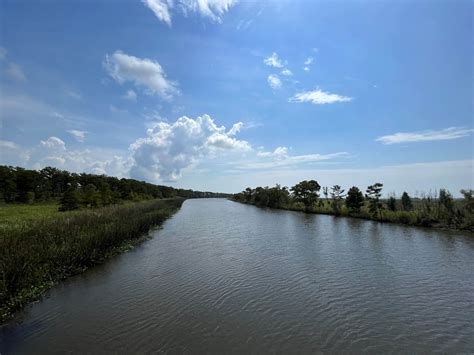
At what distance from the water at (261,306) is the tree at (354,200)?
17904 millimetres

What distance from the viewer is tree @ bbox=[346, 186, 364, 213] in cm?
3037

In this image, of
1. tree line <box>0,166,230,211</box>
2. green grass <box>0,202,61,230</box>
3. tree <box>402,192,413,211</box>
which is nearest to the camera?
green grass <box>0,202,61,230</box>

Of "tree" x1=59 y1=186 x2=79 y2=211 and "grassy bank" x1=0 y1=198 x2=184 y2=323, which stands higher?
"tree" x1=59 y1=186 x2=79 y2=211

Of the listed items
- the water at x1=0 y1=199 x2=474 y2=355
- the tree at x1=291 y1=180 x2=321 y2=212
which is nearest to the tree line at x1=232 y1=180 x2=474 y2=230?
the tree at x1=291 y1=180 x2=321 y2=212

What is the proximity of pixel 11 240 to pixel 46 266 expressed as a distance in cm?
166

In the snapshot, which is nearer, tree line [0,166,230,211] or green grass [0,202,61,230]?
green grass [0,202,61,230]

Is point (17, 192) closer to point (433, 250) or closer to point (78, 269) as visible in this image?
point (78, 269)

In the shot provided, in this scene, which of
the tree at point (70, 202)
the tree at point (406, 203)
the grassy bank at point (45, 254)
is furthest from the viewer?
the tree at point (70, 202)

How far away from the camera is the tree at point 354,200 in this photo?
30.4 m

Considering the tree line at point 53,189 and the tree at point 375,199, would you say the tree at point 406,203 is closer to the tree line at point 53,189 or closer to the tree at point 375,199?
the tree at point 375,199

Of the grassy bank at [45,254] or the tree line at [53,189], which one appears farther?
the tree line at [53,189]

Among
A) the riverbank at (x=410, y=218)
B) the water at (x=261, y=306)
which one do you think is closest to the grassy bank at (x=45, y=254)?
the water at (x=261, y=306)

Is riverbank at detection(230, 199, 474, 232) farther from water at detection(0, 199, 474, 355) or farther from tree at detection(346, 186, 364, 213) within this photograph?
water at detection(0, 199, 474, 355)

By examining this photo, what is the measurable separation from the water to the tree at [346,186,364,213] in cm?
1790
